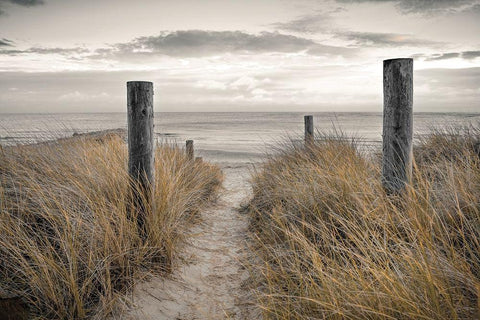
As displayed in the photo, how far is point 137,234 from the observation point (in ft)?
11.0

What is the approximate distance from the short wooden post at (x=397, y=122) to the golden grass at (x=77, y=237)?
2.55 m

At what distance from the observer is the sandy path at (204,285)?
2822mm

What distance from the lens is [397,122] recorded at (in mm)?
3951

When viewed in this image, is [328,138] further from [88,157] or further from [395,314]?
[395,314]

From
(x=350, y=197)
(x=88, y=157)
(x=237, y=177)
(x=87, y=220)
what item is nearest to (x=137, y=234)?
(x=87, y=220)

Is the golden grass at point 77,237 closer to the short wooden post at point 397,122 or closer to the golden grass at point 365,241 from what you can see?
the golden grass at point 365,241

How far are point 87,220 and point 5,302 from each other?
1.13 metres

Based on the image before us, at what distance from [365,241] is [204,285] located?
1661mm

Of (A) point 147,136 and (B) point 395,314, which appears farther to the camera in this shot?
(A) point 147,136

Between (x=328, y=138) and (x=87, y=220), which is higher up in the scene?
(x=328, y=138)

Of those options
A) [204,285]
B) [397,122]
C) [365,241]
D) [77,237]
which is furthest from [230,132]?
[365,241]

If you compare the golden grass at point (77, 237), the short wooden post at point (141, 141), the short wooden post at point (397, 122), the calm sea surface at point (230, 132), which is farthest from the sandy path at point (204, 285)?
the calm sea surface at point (230, 132)

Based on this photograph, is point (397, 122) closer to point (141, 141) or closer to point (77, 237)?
point (141, 141)

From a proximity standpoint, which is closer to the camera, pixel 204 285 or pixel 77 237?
pixel 77 237
